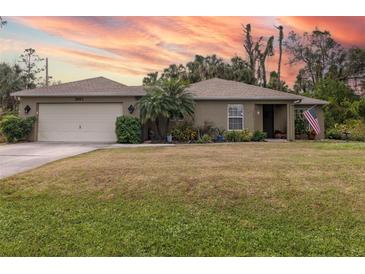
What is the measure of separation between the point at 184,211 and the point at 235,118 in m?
13.5

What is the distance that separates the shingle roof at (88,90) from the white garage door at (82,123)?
25.8 inches

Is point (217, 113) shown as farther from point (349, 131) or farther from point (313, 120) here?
point (349, 131)

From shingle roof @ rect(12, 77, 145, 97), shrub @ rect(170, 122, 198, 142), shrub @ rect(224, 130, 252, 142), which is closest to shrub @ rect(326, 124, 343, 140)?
shrub @ rect(224, 130, 252, 142)

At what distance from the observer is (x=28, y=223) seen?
4.93 m

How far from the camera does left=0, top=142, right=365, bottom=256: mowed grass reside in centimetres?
429

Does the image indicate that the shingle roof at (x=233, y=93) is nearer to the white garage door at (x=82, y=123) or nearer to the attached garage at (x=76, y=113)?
the attached garage at (x=76, y=113)

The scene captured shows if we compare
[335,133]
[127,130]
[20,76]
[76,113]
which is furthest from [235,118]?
[20,76]

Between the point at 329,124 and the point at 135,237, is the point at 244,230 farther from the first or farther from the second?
the point at 329,124

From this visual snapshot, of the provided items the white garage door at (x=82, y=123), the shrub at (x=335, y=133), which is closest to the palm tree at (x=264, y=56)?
the shrub at (x=335, y=133)

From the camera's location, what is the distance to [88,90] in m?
17.6

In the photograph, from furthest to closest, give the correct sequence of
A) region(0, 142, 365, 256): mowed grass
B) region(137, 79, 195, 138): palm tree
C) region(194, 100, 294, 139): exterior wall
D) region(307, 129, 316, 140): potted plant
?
region(307, 129, 316, 140): potted plant → region(194, 100, 294, 139): exterior wall → region(137, 79, 195, 138): palm tree → region(0, 142, 365, 256): mowed grass

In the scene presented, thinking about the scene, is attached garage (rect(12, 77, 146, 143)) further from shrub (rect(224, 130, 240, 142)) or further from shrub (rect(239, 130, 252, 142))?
shrub (rect(239, 130, 252, 142))

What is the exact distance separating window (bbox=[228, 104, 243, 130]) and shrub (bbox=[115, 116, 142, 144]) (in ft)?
17.3
